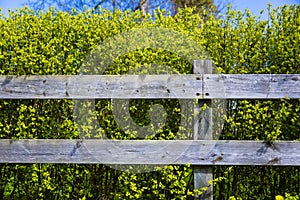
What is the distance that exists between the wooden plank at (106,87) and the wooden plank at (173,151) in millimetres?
465

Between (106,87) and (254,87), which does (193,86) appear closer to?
(254,87)

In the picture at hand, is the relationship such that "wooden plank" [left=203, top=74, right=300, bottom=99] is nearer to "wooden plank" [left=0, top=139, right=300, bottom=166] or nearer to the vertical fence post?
the vertical fence post

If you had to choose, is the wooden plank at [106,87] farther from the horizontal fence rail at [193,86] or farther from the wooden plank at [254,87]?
the wooden plank at [254,87]

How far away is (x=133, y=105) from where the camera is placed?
497 cm

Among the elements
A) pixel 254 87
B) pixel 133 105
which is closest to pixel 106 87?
pixel 133 105

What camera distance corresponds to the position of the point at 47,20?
5266 millimetres

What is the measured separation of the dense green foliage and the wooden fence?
170 millimetres

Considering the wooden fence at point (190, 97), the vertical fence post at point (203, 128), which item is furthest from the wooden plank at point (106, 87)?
the vertical fence post at point (203, 128)

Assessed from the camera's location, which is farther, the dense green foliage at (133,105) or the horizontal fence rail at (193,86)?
the dense green foliage at (133,105)

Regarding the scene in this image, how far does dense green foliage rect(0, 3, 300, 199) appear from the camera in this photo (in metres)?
4.97

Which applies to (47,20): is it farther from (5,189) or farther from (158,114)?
(5,189)

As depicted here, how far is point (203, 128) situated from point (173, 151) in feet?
1.25

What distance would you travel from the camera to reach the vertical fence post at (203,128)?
478 cm

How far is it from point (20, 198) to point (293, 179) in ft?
10.0
